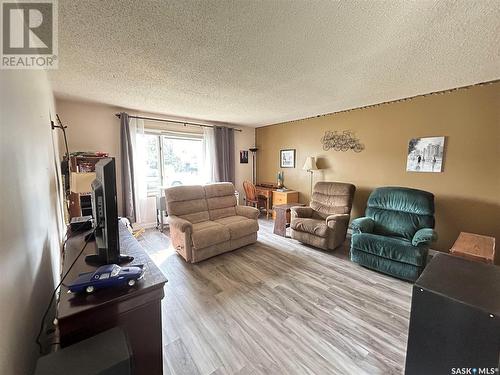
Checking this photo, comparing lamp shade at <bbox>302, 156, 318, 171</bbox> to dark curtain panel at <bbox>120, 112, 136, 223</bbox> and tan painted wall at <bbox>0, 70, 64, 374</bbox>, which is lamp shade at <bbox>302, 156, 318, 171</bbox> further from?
tan painted wall at <bbox>0, 70, 64, 374</bbox>

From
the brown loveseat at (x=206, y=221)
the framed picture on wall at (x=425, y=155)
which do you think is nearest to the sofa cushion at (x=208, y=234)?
the brown loveseat at (x=206, y=221)

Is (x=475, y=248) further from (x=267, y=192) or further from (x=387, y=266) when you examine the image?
(x=267, y=192)

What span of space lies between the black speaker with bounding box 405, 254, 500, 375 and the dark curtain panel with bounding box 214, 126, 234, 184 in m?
4.43

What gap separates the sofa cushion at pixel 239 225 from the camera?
3.10 m

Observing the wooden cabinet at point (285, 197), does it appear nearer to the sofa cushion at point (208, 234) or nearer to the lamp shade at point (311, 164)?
the lamp shade at point (311, 164)

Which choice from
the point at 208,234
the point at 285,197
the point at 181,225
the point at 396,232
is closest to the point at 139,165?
the point at 181,225

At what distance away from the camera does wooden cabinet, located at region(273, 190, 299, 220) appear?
4.71 metres

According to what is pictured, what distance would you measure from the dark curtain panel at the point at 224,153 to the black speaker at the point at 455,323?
4.43 m

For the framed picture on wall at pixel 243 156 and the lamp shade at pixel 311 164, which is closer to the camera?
the lamp shade at pixel 311 164

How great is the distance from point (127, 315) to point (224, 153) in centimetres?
447

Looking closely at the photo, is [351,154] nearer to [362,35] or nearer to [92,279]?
[362,35]

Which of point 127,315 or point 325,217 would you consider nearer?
point 127,315

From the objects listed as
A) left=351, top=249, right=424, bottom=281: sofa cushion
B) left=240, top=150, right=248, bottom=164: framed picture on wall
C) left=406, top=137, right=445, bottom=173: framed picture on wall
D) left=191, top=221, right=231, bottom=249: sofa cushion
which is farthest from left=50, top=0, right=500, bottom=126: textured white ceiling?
left=240, top=150, right=248, bottom=164: framed picture on wall

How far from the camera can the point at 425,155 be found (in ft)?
10.1
